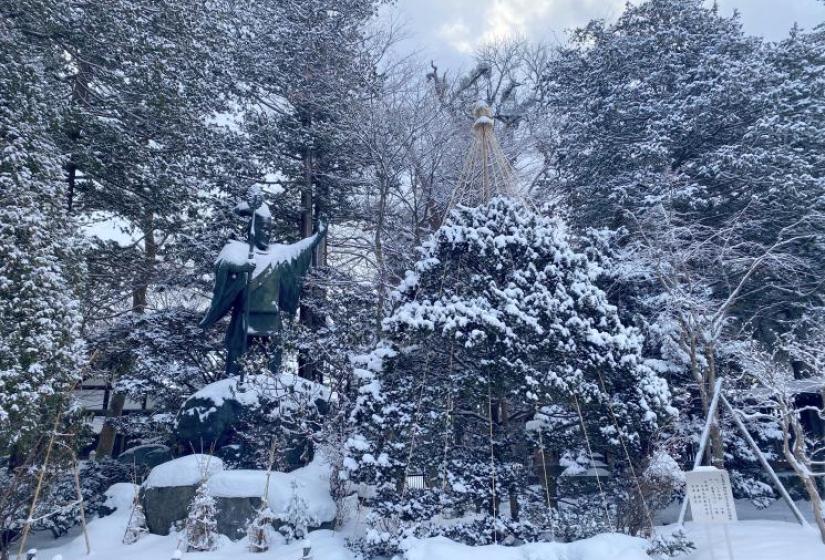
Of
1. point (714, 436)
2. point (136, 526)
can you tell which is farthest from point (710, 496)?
point (136, 526)

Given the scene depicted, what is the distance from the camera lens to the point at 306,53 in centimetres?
1312

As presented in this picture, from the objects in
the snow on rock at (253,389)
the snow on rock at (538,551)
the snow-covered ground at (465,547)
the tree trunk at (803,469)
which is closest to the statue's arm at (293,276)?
the snow on rock at (253,389)

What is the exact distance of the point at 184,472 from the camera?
6.79 metres

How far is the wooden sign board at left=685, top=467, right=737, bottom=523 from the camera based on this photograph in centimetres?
525

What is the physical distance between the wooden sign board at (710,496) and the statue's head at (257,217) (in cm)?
671

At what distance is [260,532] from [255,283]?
12.0ft

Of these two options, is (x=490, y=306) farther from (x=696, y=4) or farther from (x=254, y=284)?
(x=696, y=4)

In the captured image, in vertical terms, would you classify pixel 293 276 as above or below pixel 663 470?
above

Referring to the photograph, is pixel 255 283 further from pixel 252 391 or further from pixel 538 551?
pixel 538 551

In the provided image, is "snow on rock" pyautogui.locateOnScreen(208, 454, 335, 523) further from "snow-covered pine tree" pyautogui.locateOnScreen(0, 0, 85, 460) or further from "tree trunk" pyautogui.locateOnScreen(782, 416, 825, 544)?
"tree trunk" pyautogui.locateOnScreen(782, 416, 825, 544)

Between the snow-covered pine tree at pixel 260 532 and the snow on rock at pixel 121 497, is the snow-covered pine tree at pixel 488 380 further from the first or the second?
the snow on rock at pixel 121 497

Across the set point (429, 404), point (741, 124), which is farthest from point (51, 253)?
point (741, 124)

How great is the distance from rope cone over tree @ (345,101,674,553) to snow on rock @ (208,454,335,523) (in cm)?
109

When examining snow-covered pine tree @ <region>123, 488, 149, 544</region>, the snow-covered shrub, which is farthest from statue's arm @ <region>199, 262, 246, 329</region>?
the snow-covered shrub
